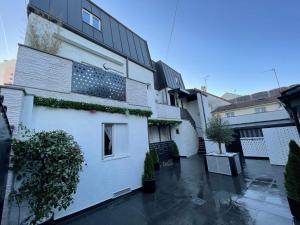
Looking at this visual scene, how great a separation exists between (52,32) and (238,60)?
13.7m

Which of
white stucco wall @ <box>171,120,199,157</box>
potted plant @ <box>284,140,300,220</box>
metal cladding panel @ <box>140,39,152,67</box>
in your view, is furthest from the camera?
white stucco wall @ <box>171,120,199,157</box>

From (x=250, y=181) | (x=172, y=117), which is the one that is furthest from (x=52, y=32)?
(x=250, y=181)

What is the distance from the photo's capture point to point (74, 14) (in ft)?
27.2

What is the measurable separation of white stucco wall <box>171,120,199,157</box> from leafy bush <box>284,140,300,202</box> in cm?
996

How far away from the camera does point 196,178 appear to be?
7410mm

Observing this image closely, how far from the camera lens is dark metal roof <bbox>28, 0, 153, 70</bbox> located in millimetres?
7170

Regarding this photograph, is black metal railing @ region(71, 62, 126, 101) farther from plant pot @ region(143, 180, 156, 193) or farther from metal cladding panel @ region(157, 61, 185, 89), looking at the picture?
metal cladding panel @ region(157, 61, 185, 89)

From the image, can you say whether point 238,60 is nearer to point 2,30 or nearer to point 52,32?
point 52,32

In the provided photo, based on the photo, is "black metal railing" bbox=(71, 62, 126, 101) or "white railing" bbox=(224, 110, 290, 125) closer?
"black metal railing" bbox=(71, 62, 126, 101)

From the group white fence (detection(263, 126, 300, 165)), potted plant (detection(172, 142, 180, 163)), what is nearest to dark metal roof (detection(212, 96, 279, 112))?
white fence (detection(263, 126, 300, 165))

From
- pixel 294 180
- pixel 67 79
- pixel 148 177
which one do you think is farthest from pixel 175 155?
pixel 67 79

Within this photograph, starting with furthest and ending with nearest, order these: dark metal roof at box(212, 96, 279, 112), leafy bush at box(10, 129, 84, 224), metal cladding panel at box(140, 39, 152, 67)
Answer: dark metal roof at box(212, 96, 279, 112) → metal cladding panel at box(140, 39, 152, 67) → leafy bush at box(10, 129, 84, 224)

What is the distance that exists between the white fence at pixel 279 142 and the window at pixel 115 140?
955 cm

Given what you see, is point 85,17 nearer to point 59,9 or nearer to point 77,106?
point 59,9
